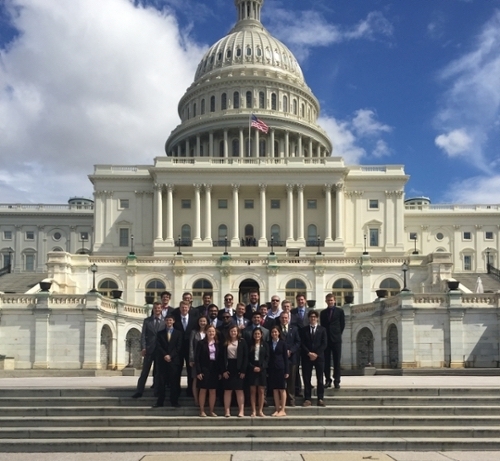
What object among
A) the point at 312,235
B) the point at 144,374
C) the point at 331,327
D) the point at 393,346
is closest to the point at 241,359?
the point at 144,374

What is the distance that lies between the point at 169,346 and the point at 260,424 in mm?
3335

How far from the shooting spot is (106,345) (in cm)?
4366

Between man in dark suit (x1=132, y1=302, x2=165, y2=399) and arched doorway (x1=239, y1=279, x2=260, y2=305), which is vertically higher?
arched doorway (x1=239, y1=279, x2=260, y2=305)

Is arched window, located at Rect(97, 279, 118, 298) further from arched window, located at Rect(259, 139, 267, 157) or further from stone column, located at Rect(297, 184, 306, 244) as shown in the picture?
arched window, located at Rect(259, 139, 267, 157)

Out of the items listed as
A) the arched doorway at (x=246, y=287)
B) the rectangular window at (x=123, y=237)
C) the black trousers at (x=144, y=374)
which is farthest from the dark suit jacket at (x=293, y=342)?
the rectangular window at (x=123, y=237)

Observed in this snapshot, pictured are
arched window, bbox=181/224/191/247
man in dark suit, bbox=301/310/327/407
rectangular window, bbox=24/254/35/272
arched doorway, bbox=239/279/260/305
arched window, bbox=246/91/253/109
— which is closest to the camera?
man in dark suit, bbox=301/310/327/407

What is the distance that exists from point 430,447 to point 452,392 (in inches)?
131

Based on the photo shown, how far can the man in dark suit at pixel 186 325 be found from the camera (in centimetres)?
1753

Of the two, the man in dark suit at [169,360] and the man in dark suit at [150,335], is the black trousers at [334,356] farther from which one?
the man in dark suit at [150,335]

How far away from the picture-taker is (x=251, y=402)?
16.2m

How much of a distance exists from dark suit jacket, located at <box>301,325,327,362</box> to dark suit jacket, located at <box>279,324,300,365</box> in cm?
22

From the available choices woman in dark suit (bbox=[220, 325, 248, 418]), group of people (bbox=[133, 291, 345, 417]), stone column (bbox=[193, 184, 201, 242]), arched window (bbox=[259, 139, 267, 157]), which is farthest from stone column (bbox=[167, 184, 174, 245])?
woman in dark suit (bbox=[220, 325, 248, 418])

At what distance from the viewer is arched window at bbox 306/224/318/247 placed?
300 ft

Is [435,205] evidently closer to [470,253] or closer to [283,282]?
[470,253]
